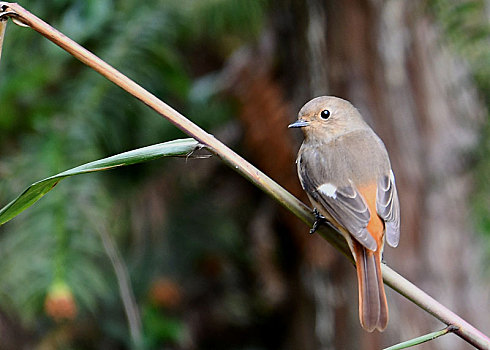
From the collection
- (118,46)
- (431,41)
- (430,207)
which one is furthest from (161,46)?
(430,207)

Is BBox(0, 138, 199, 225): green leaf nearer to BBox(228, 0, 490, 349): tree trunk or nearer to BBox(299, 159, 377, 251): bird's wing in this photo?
BBox(299, 159, 377, 251): bird's wing

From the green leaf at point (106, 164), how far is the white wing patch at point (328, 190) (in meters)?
0.84

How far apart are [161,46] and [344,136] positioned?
833 millimetres

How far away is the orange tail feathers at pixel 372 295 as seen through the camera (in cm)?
162

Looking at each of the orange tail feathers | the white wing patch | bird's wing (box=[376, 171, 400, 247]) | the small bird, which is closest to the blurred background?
the small bird

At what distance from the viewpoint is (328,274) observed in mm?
2730

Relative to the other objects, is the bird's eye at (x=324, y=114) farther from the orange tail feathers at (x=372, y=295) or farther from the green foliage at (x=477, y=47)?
the orange tail feathers at (x=372, y=295)

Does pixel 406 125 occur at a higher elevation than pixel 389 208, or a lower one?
higher

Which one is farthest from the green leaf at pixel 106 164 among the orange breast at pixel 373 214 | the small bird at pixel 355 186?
the orange breast at pixel 373 214

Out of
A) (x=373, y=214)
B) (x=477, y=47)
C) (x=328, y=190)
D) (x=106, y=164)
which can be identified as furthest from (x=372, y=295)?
(x=477, y=47)

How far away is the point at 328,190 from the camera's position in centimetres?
200

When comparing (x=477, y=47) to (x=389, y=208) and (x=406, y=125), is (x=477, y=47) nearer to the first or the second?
(x=406, y=125)

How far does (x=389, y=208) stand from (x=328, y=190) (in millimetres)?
182

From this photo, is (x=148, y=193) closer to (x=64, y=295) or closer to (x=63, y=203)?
(x=63, y=203)
